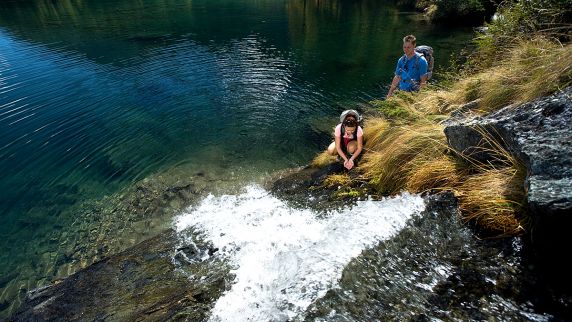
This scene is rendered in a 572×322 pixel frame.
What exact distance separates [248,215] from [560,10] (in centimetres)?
844

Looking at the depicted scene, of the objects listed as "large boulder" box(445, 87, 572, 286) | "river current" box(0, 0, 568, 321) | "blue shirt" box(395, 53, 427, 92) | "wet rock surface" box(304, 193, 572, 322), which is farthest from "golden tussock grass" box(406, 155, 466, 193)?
"blue shirt" box(395, 53, 427, 92)

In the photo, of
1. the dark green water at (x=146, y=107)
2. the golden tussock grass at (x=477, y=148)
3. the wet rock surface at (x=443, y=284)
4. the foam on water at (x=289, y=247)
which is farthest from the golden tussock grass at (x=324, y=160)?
the wet rock surface at (x=443, y=284)

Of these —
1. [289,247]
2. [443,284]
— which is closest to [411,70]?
[289,247]

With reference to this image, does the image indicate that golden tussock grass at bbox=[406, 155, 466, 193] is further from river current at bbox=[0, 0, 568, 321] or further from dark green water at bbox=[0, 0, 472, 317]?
dark green water at bbox=[0, 0, 472, 317]

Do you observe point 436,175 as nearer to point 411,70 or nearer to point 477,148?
point 477,148

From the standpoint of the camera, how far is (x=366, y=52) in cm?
2184

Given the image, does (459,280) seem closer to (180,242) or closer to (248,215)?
(248,215)

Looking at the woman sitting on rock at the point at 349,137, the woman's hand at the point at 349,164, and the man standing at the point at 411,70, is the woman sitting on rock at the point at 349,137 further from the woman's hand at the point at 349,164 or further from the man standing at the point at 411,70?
the man standing at the point at 411,70

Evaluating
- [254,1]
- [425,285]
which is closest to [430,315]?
[425,285]

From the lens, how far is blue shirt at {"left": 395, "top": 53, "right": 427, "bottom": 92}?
923 cm

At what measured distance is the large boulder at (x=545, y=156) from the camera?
3369 millimetres

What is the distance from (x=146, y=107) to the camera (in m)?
15.1

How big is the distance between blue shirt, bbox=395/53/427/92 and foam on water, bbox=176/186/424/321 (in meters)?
5.07

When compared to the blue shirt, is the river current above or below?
below
